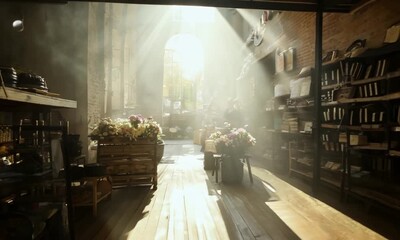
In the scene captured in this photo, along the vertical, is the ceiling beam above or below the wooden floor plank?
above

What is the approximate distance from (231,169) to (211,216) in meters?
1.71

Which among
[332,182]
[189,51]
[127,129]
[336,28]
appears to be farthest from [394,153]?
[189,51]

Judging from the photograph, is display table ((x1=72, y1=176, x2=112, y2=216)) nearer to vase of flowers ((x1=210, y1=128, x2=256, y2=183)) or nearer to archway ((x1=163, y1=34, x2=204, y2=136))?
vase of flowers ((x1=210, y1=128, x2=256, y2=183))

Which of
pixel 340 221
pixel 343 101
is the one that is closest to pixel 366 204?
pixel 340 221

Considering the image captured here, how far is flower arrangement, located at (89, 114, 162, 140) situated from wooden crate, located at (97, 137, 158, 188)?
78mm

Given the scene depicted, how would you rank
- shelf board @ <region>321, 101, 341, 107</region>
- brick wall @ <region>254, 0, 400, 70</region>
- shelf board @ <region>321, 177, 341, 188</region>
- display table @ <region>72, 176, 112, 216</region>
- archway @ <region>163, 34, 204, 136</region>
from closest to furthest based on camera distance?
display table @ <region>72, 176, 112, 216</region>, brick wall @ <region>254, 0, 400, 70</region>, shelf board @ <region>321, 177, 341, 188</region>, shelf board @ <region>321, 101, 341, 107</region>, archway @ <region>163, 34, 204, 136</region>

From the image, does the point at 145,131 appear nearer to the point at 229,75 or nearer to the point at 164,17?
the point at 229,75

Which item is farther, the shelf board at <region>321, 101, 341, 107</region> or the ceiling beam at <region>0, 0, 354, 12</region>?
the shelf board at <region>321, 101, 341, 107</region>

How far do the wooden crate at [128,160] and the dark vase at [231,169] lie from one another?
46.7 inches

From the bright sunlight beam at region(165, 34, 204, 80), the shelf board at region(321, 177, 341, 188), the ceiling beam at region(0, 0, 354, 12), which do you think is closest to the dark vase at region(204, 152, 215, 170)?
the shelf board at region(321, 177, 341, 188)

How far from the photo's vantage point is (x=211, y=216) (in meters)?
3.12

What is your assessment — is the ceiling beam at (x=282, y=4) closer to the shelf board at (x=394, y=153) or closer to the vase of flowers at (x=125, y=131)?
the vase of flowers at (x=125, y=131)

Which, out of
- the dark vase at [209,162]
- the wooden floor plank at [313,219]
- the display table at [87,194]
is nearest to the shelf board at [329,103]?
the wooden floor plank at [313,219]

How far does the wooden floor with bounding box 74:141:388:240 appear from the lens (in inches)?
104
